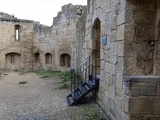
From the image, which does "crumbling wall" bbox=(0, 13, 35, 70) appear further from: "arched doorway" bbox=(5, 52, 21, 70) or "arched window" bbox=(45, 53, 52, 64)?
"arched window" bbox=(45, 53, 52, 64)

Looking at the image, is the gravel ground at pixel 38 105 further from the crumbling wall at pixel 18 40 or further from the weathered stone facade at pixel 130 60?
the crumbling wall at pixel 18 40

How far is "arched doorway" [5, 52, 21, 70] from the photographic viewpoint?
15633mm

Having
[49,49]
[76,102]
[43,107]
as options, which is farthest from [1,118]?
[49,49]

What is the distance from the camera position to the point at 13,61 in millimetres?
15859

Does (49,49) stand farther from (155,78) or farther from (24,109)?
(155,78)

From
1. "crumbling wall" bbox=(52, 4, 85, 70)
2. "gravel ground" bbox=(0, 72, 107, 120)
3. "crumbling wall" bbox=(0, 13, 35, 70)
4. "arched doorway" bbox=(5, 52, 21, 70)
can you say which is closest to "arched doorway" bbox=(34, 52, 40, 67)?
"crumbling wall" bbox=(0, 13, 35, 70)

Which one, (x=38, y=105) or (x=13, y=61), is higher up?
(x=13, y=61)

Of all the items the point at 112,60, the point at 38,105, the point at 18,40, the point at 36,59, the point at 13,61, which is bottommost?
the point at 38,105

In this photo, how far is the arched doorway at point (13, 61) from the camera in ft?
51.3

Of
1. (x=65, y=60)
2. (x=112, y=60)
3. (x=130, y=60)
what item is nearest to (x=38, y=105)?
(x=112, y=60)

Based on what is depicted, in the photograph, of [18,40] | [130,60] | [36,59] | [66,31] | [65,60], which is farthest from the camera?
[36,59]

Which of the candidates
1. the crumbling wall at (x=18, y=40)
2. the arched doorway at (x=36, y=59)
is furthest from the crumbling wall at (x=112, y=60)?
the crumbling wall at (x=18, y=40)

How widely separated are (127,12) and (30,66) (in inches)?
517

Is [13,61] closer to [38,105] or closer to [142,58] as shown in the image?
[38,105]
